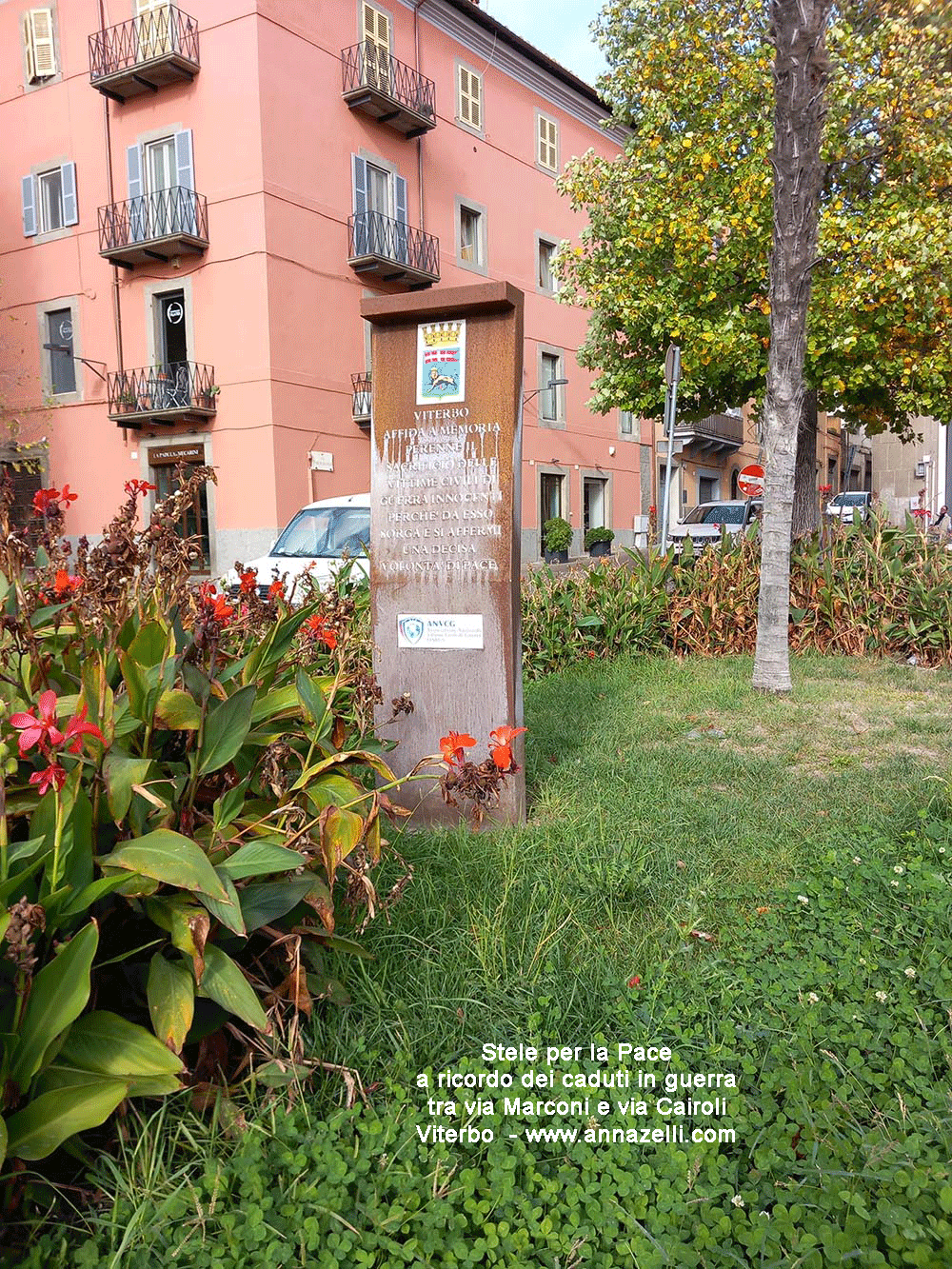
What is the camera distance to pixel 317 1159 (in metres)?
1.88

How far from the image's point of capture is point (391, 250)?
20047mm

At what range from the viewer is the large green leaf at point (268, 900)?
205 centimetres

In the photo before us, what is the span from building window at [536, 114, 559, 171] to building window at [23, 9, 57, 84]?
1139 cm

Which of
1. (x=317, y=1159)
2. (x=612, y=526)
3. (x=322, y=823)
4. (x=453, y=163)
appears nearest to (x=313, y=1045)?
(x=317, y=1159)

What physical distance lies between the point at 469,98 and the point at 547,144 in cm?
330

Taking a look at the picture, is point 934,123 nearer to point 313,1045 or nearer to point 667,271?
point 667,271

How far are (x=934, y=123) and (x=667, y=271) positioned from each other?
11.8ft

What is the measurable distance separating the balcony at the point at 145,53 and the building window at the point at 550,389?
1103cm

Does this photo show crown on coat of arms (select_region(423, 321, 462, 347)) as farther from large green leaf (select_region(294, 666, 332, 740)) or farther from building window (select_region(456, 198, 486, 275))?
building window (select_region(456, 198, 486, 275))

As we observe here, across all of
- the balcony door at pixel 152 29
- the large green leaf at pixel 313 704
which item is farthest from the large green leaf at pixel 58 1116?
the balcony door at pixel 152 29

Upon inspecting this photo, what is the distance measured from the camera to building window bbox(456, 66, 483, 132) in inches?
859

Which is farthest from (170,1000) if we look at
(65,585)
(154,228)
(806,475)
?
(154,228)

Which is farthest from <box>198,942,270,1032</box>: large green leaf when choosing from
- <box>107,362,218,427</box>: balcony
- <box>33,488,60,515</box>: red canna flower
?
<box>107,362,218,427</box>: balcony

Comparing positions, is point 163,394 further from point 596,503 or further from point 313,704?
point 313,704
